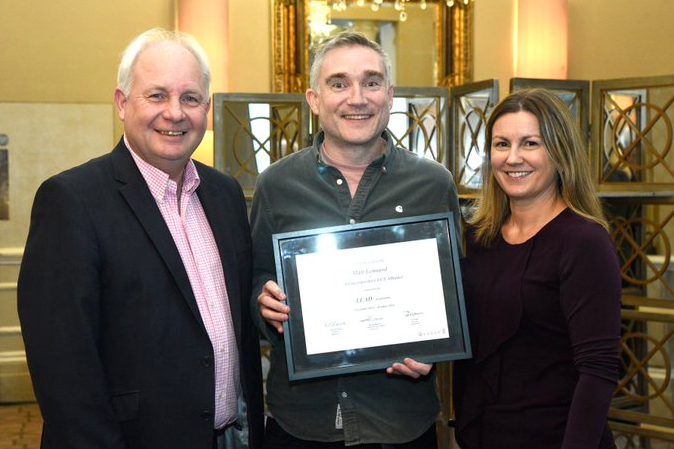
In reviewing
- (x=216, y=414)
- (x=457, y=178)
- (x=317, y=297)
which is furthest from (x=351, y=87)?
(x=457, y=178)

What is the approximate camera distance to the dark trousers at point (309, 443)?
2412 mm

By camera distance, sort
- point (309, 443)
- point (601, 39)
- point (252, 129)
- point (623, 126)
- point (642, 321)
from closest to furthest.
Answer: point (309, 443)
point (623, 126)
point (252, 129)
point (642, 321)
point (601, 39)

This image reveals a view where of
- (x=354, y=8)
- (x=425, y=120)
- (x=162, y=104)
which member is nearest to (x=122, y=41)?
(x=354, y=8)

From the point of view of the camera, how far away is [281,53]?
20.7ft

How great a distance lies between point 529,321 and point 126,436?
111 centimetres

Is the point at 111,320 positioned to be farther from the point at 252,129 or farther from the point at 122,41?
the point at 122,41

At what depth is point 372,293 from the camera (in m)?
2.34

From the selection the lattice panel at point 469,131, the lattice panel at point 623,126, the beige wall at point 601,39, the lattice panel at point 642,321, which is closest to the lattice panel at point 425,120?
the lattice panel at point 469,131

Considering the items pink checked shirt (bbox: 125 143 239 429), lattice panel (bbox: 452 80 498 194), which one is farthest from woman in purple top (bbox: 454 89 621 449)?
lattice panel (bbox: 452 80 498 194)

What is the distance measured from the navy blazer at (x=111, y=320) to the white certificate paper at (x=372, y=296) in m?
0.23

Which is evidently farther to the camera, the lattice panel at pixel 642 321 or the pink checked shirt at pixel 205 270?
the lattice panel at pixel 642 321

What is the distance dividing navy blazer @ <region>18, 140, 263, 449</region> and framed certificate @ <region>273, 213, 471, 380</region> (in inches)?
7.7

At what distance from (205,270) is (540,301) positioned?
0.92 meters

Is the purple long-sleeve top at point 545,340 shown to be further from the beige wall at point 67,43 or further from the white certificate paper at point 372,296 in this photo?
the beige wall at point 67,43
